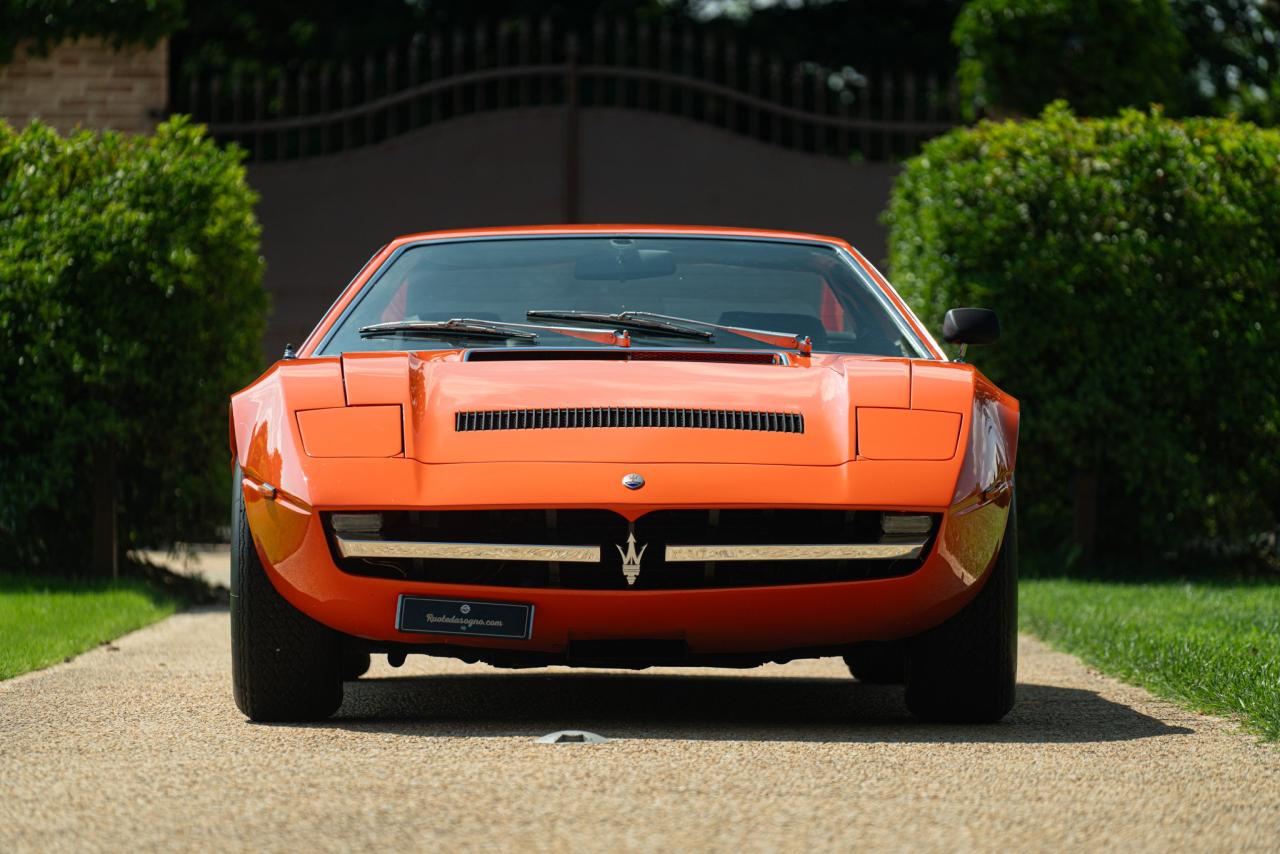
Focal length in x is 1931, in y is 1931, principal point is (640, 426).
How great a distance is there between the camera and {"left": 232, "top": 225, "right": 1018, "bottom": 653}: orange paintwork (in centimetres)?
467

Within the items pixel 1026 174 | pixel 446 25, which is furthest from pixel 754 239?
pixel 446 25

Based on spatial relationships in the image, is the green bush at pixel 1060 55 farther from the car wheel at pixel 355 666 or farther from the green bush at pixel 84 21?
the car wheel at pixel 355 666

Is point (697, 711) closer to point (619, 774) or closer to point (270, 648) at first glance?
point (270, 648)

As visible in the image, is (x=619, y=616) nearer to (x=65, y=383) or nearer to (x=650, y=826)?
(x=650, y=826)

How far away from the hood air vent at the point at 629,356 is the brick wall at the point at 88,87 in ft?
30.6

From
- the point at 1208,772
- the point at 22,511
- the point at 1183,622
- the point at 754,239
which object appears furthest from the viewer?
the point at 22,511

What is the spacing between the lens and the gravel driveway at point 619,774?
3.57 meters

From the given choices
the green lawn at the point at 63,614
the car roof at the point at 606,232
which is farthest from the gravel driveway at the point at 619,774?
the car roof at the point at 606,232

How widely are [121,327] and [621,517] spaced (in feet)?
18.7

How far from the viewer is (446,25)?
21359mm

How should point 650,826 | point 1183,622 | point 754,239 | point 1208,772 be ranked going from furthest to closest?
point 1183,622 → point 754,239 → point 1208,772 → point 650,826

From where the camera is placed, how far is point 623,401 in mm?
4914

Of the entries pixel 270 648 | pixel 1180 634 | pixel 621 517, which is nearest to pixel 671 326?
pixel 621 517

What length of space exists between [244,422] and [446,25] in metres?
16.9
